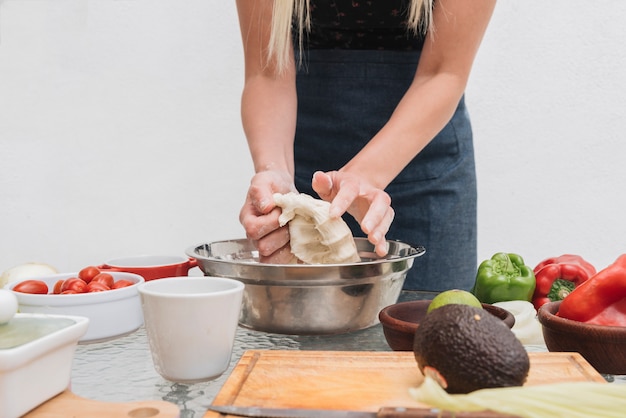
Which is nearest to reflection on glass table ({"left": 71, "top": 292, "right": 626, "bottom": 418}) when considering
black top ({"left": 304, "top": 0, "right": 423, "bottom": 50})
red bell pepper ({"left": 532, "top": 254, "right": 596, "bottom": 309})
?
red bell pepper ({"left": 532, "top": 254, "right": 596, "bottom": 309})

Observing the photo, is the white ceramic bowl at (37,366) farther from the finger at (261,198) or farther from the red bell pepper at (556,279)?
the red bell pepper at (556,279)

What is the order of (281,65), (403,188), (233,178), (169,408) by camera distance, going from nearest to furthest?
(169,408) → (281,65) → (403,188) → (233,178)

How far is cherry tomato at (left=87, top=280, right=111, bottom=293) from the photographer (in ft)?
3.61

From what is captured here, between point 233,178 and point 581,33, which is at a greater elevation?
point 581,33

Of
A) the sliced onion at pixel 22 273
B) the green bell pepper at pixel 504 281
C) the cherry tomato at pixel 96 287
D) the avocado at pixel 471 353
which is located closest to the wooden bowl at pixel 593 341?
the avocado at pixel 471 353

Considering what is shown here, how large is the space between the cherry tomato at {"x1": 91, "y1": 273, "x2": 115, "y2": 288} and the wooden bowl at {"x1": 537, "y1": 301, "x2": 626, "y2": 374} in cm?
73

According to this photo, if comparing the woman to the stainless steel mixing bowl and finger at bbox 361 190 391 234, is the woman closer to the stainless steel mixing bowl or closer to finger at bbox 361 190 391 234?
finger at bbox 361 190 391 234

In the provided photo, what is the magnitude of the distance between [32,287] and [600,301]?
925 millimetres

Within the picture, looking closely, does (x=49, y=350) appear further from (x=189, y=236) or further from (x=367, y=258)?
(x=189, y=236)

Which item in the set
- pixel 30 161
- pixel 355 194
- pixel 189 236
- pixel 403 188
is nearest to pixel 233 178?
pixel 189 236

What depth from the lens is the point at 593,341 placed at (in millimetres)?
936

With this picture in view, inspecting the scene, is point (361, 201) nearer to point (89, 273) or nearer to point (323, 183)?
point (323, 183)

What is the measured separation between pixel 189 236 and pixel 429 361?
2.46 m

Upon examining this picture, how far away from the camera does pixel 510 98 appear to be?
2.92 meters
